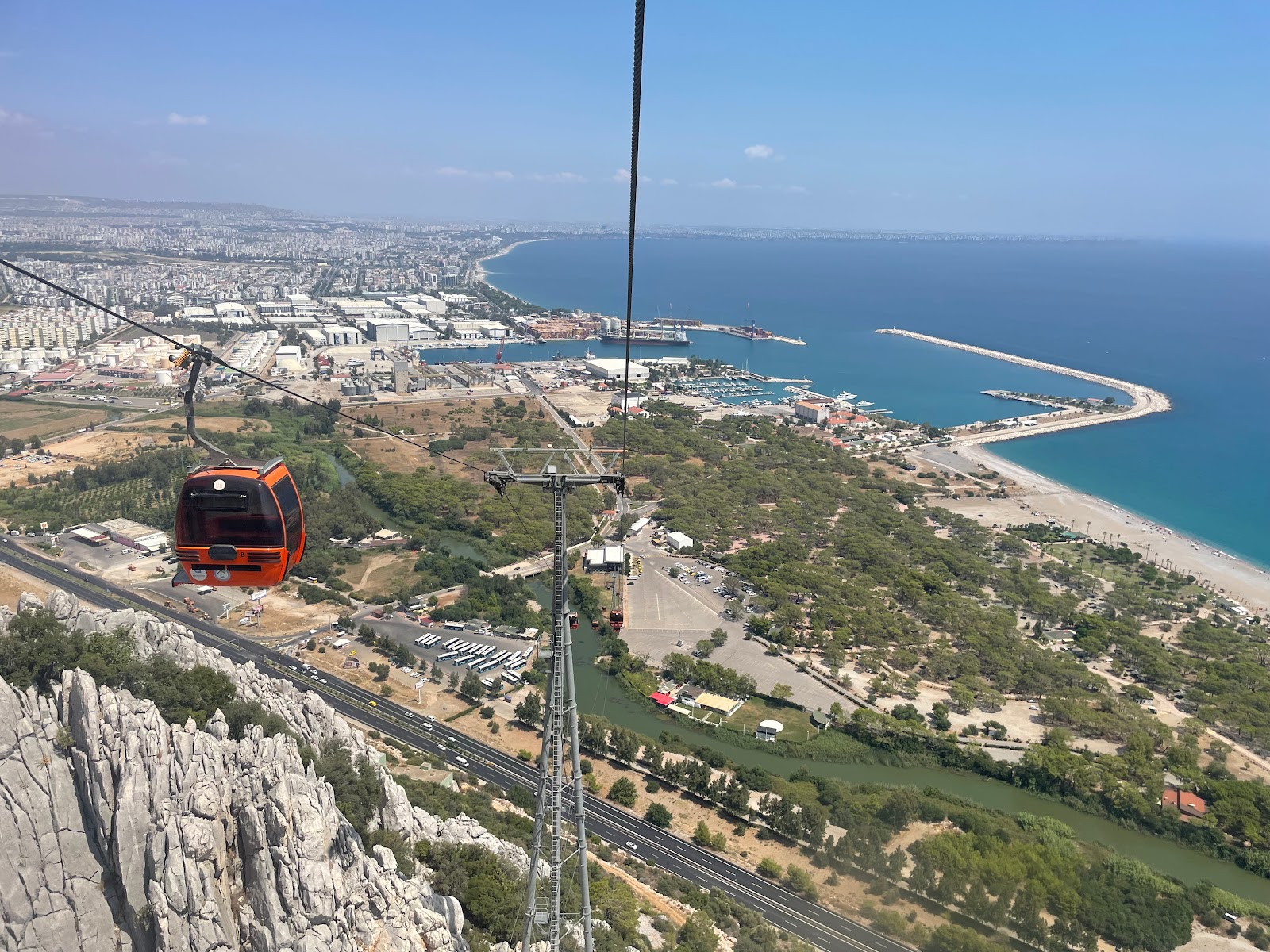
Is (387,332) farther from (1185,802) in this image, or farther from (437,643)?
(1185,802)

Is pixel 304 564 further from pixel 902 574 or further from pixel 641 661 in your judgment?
pixel 902 574

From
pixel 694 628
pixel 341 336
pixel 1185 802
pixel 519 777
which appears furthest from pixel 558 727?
pixel 341 336

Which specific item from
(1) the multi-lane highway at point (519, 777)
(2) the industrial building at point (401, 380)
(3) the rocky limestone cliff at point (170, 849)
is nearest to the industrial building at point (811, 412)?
(2) the industrial building at point (401, 380)

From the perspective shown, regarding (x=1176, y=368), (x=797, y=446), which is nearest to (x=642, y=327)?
(x=797, y=446)

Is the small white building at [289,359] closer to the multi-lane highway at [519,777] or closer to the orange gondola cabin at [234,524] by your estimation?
the multi-lane highway at [519,777]

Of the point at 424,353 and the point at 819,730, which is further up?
the point at 424,353

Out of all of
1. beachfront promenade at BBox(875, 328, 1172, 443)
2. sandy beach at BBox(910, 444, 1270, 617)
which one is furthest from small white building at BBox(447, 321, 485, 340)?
sandy beach at BBox(910, 444, 1270, 617)
